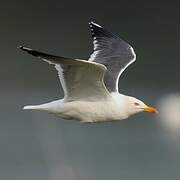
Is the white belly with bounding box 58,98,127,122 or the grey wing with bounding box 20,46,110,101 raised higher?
the grey wing with bounding box 20,46,110,101

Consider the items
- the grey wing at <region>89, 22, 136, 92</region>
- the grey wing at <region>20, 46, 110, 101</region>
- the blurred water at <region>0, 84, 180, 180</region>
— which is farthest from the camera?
the blurred water at <region>0, 84, 180, 180</region>

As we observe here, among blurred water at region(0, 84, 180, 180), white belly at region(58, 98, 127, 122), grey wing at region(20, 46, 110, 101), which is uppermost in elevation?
grey wing at region(20, 46, 110, 101)

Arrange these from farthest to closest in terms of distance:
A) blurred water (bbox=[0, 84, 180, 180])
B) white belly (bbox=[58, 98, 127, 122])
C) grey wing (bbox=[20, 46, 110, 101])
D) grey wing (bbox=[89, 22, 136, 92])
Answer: blurred water (bbox=[0, 84, 180, 180]) → grey wing (bbox=[89, 22, 136, 92]) → white belly (bbox=[58, 98, 127, 122]) → grey wing (bbox=[20, 46, 110, 101])

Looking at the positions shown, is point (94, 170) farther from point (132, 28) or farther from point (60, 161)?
point (132, 28)

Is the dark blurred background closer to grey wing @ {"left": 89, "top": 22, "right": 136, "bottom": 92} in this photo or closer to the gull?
grey wing @ {"left": 89, "top": 22, "right": 136, "bottom": 92}

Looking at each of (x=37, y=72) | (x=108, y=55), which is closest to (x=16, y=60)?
(x=37, y=72)

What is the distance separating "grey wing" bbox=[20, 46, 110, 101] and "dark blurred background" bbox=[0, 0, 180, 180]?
1.04m

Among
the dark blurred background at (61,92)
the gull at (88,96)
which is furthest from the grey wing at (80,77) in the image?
the dark blurred background at (61,92)

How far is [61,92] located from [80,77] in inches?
45.4

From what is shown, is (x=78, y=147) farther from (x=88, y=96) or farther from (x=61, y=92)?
(x=88, y=96)

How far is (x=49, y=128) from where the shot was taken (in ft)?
10.3

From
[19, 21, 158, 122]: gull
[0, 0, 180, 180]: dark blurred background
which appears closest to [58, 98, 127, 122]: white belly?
[19, 21, 158, 122]: gull

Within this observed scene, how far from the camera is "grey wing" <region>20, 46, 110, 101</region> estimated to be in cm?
181

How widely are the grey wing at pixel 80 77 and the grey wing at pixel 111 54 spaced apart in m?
0.20
